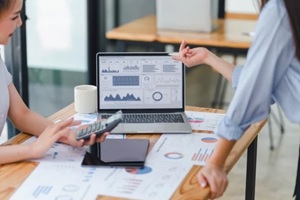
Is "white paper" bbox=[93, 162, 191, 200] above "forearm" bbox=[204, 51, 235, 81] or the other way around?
the other way around

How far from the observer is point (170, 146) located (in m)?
1.87

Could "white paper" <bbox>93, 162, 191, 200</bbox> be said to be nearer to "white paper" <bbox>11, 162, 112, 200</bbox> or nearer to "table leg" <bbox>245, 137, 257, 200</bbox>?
"white paper" <bbox>11, 162, 112, 200</bbox>

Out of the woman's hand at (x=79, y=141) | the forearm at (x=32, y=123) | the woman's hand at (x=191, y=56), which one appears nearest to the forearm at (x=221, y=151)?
the woman's hand at (x=79, y=141)

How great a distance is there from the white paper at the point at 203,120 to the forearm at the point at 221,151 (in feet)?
1.56

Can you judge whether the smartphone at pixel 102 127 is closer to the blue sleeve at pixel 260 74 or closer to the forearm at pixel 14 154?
the forearm at pixel 14 154

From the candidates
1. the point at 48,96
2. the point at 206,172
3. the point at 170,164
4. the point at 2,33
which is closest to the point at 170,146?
the point at 170,164

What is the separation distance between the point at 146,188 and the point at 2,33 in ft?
2.19

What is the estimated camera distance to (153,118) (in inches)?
82.5

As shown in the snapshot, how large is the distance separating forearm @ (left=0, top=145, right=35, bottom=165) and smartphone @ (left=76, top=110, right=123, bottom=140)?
152 millimetres

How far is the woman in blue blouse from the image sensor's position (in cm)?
139

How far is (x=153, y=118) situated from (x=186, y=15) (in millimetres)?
1751

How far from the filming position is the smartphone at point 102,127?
169 cm

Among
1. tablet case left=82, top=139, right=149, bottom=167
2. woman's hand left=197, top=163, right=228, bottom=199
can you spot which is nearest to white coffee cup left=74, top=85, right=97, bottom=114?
tablet case left=82, top=139, right=149, bottom=167

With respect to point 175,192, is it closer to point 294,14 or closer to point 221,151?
point 221,151
